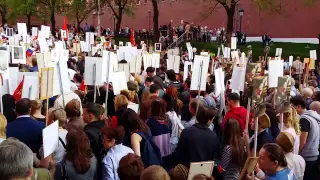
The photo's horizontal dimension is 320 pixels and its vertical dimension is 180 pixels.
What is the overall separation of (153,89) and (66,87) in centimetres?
152

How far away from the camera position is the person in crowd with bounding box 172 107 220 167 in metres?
5.63

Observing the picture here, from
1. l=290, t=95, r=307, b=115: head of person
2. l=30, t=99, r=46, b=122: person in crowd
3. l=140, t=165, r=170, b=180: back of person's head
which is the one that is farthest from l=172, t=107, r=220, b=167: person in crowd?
l=290, t=95, r=307, b=115: head of person

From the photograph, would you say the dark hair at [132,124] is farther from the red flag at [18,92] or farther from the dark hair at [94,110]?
the red flag at [18,92]

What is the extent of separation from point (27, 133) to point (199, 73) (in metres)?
4.31

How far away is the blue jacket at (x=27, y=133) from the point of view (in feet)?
17.2

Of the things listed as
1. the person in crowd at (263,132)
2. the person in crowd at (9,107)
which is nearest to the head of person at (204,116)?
the person in crowd at (263,132)

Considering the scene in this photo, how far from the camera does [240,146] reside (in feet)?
17.7

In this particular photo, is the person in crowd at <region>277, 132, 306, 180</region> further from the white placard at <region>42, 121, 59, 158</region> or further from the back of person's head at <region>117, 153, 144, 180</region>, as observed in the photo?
the white placard at <region>42, 121, 59, 158</region>

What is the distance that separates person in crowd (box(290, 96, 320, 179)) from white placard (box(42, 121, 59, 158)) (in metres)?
3.80

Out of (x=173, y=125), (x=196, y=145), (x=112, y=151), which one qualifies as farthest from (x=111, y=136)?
(x=173, y=125)

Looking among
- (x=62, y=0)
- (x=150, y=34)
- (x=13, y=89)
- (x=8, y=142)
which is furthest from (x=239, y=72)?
(x=62, y=0)

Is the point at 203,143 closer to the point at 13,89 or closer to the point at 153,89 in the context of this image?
Answer: the point at 153,89

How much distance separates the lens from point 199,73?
882 centimetres

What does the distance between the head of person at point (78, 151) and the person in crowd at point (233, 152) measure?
168 cm
